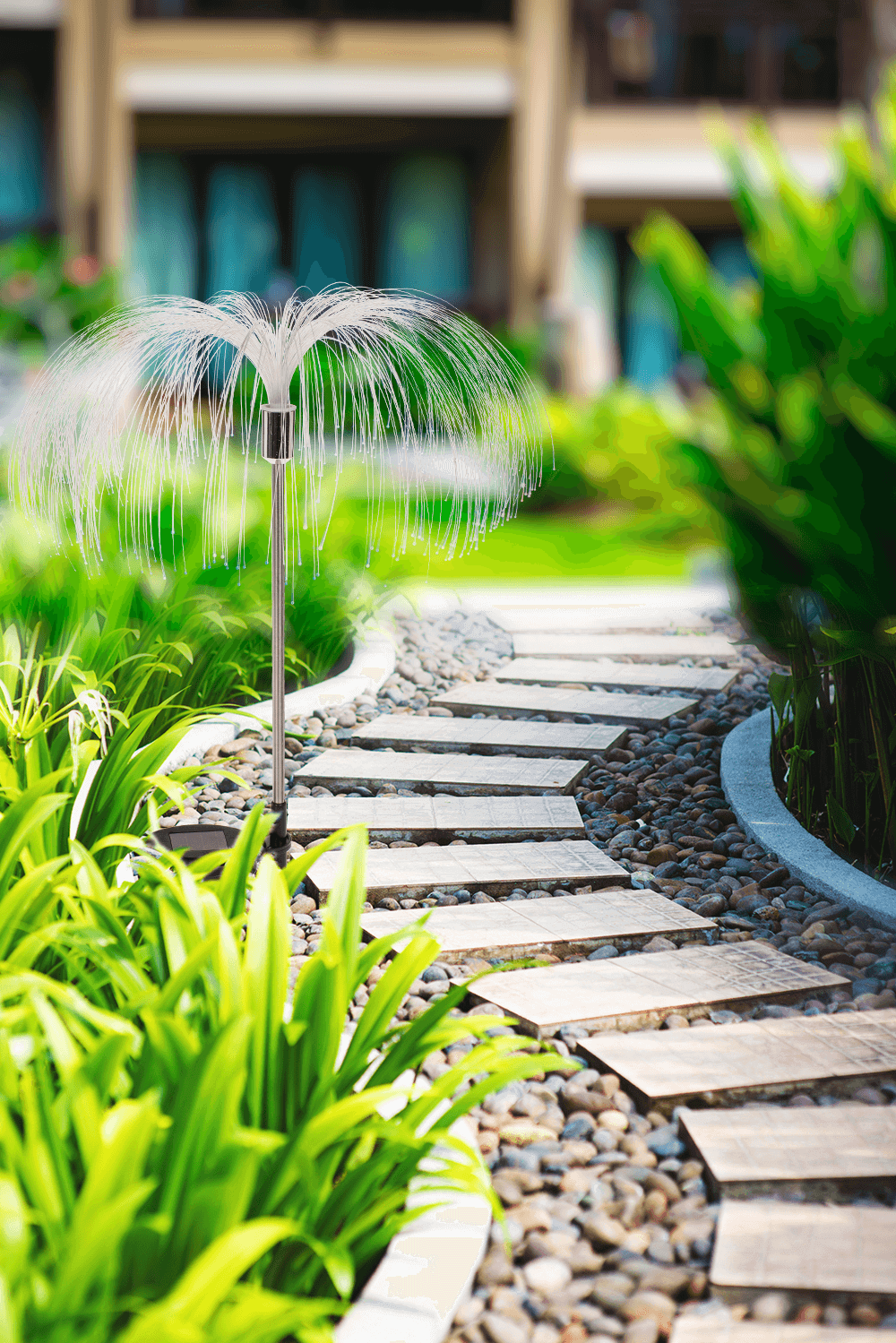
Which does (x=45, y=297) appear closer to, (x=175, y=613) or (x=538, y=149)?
(x=538, y=149)

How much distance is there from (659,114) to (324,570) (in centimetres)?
1087

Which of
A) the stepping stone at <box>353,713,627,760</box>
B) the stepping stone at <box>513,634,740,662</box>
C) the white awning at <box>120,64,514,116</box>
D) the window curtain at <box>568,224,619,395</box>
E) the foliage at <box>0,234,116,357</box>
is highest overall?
the white awning at <box>120,64,514,116</box>

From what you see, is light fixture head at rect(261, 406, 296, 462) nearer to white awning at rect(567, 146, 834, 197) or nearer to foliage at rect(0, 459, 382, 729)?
foliage at rect(0, 459, 382, 729)

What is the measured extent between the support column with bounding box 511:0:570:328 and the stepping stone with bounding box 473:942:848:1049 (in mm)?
11911

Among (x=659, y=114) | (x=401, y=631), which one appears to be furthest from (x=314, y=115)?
(x=401, y=631)

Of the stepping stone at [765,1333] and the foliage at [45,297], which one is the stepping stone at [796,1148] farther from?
the foliage at [45,297]

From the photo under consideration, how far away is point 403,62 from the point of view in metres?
13.3

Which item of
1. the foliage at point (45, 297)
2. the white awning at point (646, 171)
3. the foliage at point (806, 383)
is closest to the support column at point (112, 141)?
the foliage at point (45, 297)

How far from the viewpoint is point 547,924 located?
276 cm

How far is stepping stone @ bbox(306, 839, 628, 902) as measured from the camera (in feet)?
9.85

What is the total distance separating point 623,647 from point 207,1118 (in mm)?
4270

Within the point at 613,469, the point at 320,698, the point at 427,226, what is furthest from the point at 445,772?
A: the point at 427,226

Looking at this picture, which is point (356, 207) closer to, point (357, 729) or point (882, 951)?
point (357, 729)

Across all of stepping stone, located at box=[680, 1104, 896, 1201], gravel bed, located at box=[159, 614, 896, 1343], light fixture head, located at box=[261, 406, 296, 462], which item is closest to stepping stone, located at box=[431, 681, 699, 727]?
gravel bed, located at box=[159, 614, 896, 1343]
